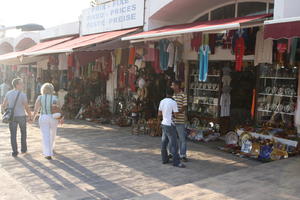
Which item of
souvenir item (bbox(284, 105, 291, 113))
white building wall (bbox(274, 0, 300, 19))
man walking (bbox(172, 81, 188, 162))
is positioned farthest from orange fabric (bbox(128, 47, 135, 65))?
white building wall (bbox(274, 0, 300, 19))

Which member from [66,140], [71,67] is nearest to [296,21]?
[66,140]

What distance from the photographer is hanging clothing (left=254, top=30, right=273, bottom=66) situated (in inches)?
305

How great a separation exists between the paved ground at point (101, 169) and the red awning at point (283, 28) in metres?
2.62

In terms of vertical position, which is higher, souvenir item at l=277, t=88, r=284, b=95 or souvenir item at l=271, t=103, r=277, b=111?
souvenir item at l=277, t=88, r=284, b=95

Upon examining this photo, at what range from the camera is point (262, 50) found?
26.1 ft

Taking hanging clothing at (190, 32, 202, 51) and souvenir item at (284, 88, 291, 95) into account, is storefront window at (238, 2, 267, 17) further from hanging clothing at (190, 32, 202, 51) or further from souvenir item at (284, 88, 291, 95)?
souvenir item at (284, 88, 291, 95)

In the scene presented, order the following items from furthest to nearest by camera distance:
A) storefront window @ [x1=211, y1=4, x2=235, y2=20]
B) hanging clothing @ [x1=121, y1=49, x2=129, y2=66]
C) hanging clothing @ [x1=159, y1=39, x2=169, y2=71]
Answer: hanging clothing @ [x1=121, y1=49, x2=129, y2=66] → hanging clothing @ [x1=159, y1=39, x2=169, y2=71] → storefront window @ [x1=211, y1=4, x2=235, y2=20]

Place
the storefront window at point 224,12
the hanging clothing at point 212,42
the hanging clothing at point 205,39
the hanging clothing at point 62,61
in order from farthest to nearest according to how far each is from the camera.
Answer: the hanging clothing at point 62,61
the storefront window at point 224,12
the hanging clothing at point 212,42
the hanging clothing at point 205,39

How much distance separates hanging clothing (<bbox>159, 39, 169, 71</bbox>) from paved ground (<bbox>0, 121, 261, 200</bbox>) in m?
2.31

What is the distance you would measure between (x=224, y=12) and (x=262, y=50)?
7.10 ft

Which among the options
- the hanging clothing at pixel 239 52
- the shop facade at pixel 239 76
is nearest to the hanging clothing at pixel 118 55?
the shop facade at pixel 239 76

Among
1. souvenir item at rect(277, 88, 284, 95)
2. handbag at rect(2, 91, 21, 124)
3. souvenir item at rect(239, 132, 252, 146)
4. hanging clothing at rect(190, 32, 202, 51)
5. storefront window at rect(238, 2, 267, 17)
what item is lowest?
souvenir item at rect(239, 132, 252, 146)

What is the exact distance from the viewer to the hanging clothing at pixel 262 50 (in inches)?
305

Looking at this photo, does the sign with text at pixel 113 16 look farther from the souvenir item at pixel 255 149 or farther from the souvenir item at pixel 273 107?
the souvenir item at pixel 255 149
